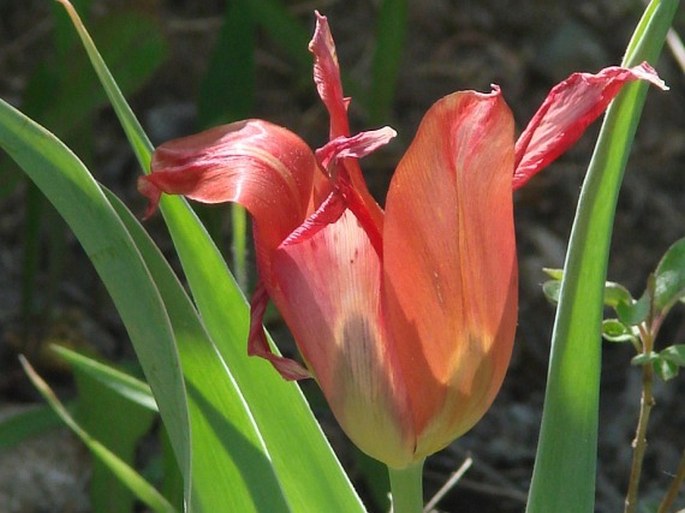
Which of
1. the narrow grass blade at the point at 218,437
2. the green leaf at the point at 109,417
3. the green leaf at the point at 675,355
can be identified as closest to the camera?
the narrow grass blade at the point at 218,437

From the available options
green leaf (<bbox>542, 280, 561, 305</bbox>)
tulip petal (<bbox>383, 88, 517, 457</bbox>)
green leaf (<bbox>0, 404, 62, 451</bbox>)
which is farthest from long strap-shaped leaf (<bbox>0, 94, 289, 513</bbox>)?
green leaf (<bbox>0, 404, 62, 451</bbox>)

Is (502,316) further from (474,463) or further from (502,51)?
(502,51)

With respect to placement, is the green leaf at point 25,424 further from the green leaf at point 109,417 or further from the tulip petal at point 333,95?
the tulip petal at point 333,95

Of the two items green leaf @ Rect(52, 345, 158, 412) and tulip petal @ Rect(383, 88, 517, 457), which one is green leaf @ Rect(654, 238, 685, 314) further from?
green leaf @ Rect(52, 345, 158, 412)

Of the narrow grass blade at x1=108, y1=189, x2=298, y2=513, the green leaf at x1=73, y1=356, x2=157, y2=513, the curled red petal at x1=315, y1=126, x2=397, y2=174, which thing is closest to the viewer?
the curled red petal at x1=315, y1=126, x2=397, y2=174

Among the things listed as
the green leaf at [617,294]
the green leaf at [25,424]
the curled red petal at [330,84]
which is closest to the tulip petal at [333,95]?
the curled red petal at [330,84]

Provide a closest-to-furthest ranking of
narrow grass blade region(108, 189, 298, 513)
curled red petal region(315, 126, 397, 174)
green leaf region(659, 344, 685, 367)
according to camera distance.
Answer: curled red petal region(315, 126, 397, 174) < narrow grass blade region(108, 189, 298, 513) < green leaf region(659, 344, 685, 367)

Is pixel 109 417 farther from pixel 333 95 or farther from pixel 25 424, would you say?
pixel 333 95
